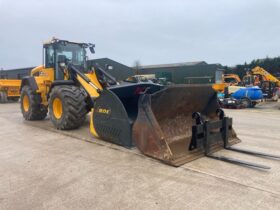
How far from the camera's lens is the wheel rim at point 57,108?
6730 mm

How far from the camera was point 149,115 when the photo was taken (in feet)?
14.1

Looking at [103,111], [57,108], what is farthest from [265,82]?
[103,111]

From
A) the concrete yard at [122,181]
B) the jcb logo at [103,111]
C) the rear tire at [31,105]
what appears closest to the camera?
the concrete yard at [122,181]

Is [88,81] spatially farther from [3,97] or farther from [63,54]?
[3,97]

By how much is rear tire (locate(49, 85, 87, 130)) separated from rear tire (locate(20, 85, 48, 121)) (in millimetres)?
1843

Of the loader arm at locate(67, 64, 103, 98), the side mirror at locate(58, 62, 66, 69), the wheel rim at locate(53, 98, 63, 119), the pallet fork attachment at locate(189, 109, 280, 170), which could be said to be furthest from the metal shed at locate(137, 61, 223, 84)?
the pallet fork attachment at locate(189, 109, 280, 170)

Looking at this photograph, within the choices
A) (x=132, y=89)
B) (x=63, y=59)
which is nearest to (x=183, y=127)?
(x=132, y=89)

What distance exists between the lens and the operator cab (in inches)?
304

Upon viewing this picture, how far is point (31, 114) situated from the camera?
850 centimetres

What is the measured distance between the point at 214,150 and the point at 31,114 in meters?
6.13

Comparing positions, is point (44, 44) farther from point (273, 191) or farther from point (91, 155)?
point (273, 191)

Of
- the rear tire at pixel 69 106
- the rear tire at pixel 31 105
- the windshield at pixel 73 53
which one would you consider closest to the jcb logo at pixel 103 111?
the rear tire at pixel 69 106

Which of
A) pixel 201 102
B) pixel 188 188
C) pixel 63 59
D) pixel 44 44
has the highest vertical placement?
pixel 44 44

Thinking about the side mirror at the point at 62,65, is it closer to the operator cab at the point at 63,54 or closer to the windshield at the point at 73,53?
the operator cab at the point at 63,54
